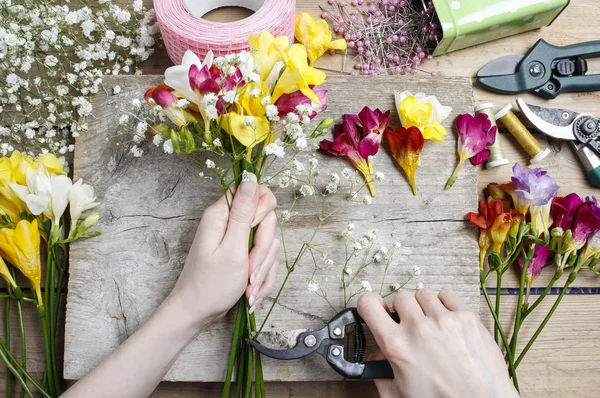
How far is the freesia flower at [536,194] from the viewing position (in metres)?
0.86

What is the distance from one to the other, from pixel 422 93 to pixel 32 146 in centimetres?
72

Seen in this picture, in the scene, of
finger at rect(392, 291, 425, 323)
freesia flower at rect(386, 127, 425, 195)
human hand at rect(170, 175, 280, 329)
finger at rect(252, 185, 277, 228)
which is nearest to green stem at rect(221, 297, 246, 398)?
human hand at rect(170, 175, 280, 329)

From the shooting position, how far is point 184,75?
688 mm

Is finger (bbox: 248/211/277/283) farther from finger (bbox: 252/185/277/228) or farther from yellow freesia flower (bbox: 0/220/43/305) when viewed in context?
yellow freesia flower (bbox: 0/220/43/305)

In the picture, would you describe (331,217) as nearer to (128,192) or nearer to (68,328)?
(128,192)

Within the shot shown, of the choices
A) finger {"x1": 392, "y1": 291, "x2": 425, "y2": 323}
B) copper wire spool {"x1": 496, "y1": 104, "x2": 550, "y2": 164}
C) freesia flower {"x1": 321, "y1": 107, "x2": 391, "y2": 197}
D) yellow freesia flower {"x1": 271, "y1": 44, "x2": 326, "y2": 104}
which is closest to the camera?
yellow freesia flower {"x1": 271, "y1": 44, "x2": 326, "y2": 104}

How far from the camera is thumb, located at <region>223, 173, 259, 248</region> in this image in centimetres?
74

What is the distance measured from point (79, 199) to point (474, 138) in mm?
663

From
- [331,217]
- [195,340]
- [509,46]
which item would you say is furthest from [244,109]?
[509,46]

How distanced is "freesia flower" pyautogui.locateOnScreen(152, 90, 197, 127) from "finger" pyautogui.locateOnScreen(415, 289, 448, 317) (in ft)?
1.41

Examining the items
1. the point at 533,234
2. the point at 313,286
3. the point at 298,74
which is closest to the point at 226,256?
the point at 313,286

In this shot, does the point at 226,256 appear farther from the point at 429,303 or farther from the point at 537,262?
the point at 537,262

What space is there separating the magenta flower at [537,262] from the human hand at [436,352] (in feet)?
0.66

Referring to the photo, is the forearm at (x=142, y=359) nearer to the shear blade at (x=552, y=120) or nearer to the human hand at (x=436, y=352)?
the human hand at (x=436, y=352)
